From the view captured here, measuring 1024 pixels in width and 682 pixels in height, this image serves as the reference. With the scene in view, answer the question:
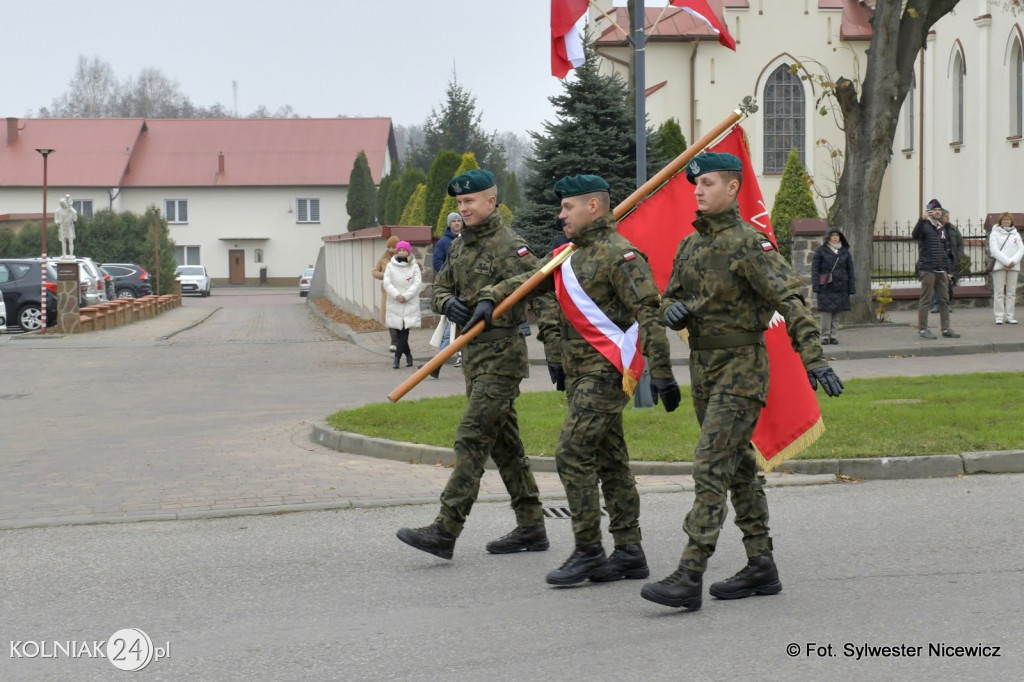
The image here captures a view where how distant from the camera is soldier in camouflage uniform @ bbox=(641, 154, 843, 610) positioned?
5773 mm

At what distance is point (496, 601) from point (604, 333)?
136 cm

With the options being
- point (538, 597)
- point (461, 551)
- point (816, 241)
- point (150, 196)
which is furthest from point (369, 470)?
point (150, 196)

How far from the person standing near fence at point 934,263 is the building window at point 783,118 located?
2387 cm

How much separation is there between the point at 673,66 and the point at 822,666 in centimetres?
3942

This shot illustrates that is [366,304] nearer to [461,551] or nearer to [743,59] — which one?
[743,59]

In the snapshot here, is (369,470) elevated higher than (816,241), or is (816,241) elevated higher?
(816,241)

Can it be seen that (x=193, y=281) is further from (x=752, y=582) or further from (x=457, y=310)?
(x=752, y=582)

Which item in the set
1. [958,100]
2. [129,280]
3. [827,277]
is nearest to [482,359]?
[827,277]

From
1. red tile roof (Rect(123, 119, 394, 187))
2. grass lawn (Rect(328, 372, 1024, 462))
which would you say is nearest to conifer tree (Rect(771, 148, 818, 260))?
grass lawn (Rect(328, 372, 1024, 462))

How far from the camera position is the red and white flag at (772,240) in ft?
21.5

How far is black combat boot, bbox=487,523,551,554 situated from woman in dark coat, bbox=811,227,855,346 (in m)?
13.0

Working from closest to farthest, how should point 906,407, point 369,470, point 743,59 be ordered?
point 369,470 → point 906,407 → point 743,59

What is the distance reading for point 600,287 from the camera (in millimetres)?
6383

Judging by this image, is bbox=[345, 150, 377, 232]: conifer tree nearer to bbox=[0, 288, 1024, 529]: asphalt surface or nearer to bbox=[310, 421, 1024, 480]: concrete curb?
bbox=[0, 288, 1024, 529]: asphalt surface
